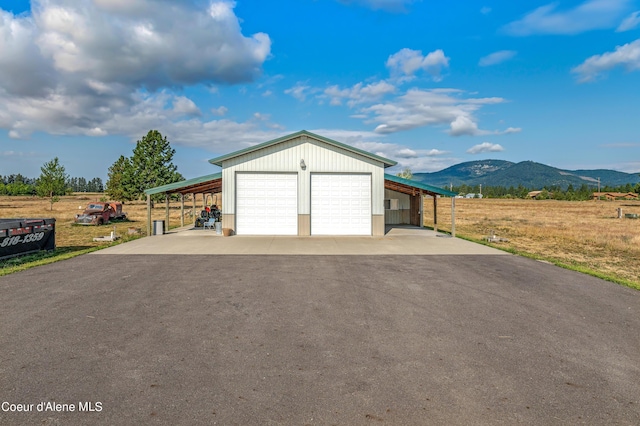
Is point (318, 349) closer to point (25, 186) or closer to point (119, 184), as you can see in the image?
point (119, 184)

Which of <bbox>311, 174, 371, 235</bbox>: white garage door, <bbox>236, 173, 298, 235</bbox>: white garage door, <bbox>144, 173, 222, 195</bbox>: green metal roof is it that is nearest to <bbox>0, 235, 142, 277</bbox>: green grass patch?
<bbox>144, 173, 222, 195</bbox>: green metal roof

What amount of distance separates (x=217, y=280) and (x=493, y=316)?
636cm

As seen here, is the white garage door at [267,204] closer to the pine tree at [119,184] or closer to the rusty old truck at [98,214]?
the rusty old truck at [98,214]

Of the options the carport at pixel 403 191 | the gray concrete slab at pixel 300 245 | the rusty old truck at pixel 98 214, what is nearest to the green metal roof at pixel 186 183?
the carport at pixel 403 191

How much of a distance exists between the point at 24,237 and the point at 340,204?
13318 millimetres

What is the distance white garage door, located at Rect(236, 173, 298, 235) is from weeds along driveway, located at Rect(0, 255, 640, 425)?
986 cm

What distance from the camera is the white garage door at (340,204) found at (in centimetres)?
1969

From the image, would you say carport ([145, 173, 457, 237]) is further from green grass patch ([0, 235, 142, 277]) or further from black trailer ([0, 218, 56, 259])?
green grass patch ([0, 235, 142, 277])

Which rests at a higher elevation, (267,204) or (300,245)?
(267,204)

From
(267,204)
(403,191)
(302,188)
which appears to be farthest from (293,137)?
(403,191)

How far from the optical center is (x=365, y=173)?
65.2 ft

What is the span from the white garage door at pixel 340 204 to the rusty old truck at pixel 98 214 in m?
17.4

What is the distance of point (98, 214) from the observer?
27.6 metres

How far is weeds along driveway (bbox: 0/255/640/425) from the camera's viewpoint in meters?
3.79
